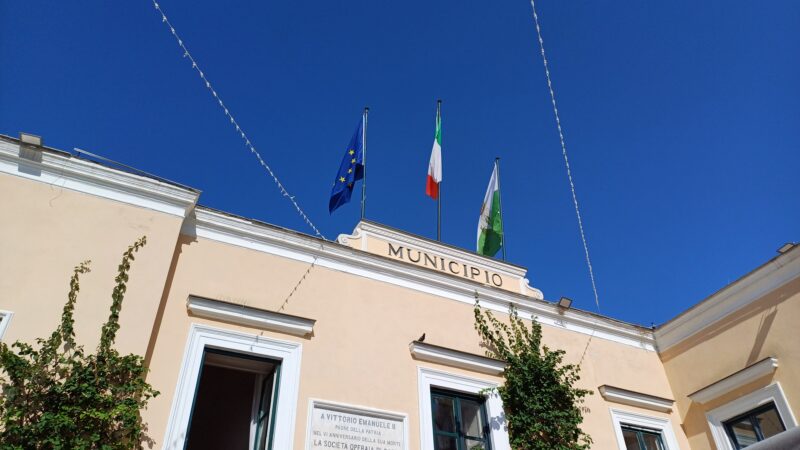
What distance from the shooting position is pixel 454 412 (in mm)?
7152

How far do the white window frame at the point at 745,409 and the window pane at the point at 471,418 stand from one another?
3387 millimetres

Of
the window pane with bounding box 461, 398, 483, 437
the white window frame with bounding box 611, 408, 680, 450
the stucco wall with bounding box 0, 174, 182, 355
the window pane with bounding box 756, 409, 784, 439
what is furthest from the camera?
the white window frame with bounding box 611, 408, 680, 450

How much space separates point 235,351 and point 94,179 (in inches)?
89.2

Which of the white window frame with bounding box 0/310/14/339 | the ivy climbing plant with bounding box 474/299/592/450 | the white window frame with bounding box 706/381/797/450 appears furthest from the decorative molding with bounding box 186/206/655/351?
the white window frame with bounding box 0/310/14/339

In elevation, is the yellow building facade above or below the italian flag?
below

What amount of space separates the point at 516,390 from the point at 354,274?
7.94ft

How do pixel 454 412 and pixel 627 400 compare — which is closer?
pixel 454 412

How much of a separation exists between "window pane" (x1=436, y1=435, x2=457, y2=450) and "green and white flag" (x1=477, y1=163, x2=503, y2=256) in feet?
12.7

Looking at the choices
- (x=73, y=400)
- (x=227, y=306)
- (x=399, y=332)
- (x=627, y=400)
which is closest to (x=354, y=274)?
(x=399, y=332)

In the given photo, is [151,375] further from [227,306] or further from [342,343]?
[342,343]

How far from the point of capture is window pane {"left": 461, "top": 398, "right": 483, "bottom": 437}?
7.08 meters

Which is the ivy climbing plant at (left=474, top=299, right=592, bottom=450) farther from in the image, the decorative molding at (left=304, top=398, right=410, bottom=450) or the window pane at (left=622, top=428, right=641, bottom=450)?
the decorative molding at (left=304, top=398, right=410, bottom=450)

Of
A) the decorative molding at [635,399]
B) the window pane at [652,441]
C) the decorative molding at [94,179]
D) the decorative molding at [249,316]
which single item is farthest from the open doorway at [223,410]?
the window pane at [652,441]

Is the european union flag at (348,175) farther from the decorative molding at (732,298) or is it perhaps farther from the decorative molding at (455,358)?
the decorative molding at (732,298)
